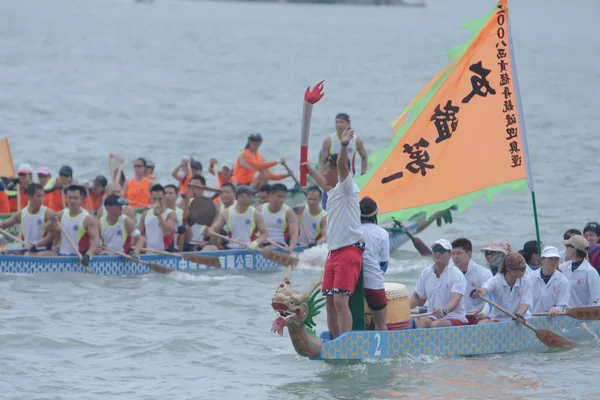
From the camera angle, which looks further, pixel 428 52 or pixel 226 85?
pixel 428 52

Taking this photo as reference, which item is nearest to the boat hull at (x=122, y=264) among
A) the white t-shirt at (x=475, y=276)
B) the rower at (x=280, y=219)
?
the rower at (x=280, y=219)

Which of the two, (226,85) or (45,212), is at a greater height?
(226,85)

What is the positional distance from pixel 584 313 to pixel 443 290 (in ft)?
6.33

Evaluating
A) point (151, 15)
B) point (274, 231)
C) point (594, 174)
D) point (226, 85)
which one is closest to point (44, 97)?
point (226, 85)

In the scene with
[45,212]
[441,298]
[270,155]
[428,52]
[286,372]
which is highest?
[428,52]

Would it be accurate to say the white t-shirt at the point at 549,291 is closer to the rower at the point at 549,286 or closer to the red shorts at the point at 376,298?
the rower at the point at 549,286

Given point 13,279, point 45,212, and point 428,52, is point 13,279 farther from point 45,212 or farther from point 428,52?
point 428,52

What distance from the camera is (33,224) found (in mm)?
18547

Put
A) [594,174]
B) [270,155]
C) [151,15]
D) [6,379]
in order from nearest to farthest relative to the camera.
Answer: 1. [6,379]
2. [594,174]
3. [270,155]
4. [151,15]

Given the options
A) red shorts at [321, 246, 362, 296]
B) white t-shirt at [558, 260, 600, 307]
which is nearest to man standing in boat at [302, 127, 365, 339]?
red shorts at [321, 246, 362, 296]

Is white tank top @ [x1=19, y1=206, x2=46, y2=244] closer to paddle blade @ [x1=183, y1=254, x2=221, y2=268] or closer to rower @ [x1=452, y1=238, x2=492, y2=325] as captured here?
paddle blade @ [x1=183, y1=254, x2=221, y2=268]

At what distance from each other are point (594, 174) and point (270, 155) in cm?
1080

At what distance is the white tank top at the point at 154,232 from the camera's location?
18.8 meters

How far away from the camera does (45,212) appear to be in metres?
18.5
